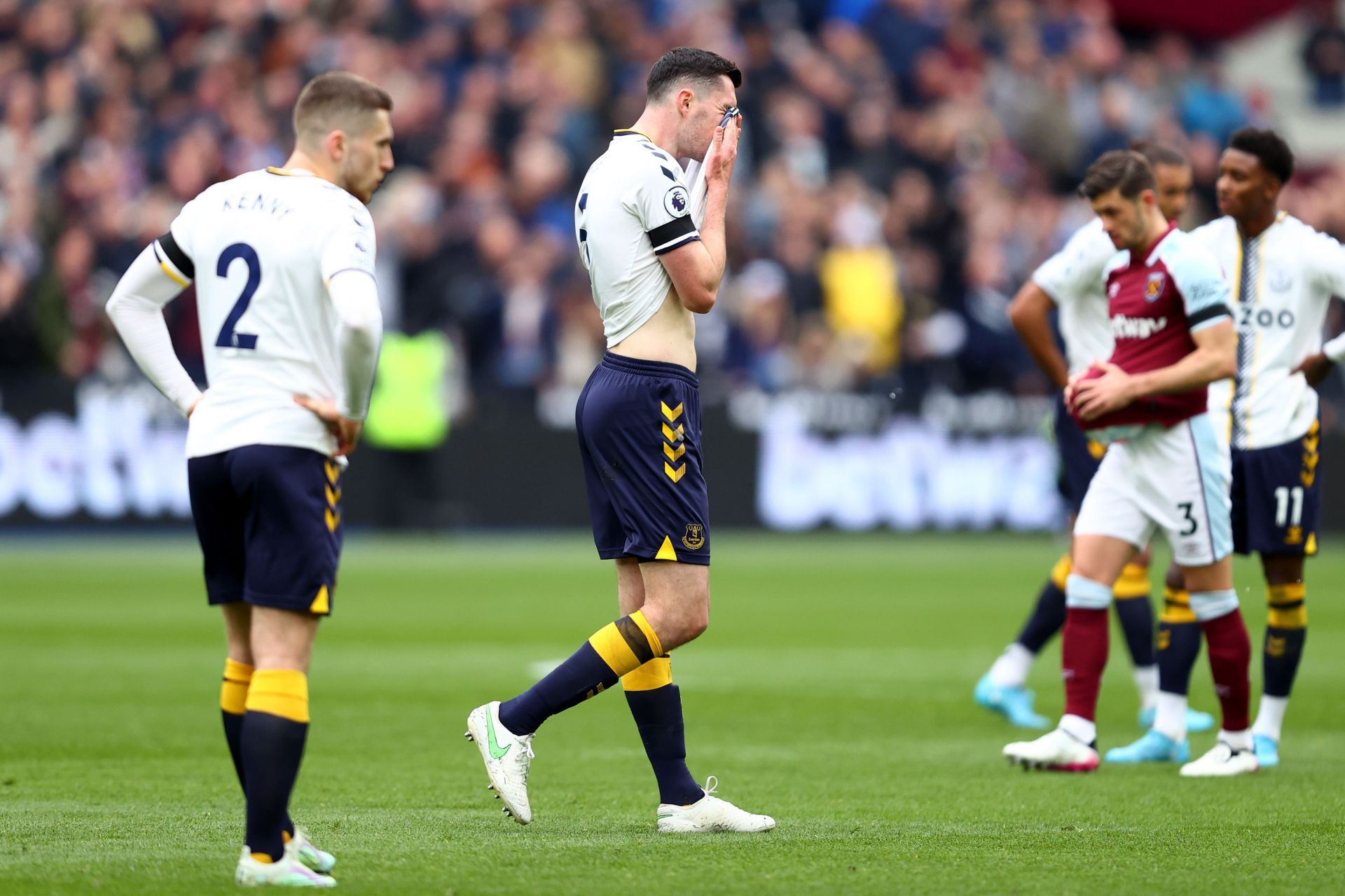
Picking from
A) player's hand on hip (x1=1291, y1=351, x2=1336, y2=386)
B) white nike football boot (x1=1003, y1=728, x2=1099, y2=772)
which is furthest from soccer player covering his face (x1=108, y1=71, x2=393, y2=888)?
player's hand on hip (x1=1291, y1=351, x2=1336, y2=386)

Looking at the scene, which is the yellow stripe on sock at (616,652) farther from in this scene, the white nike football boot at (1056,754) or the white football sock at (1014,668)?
the white football sock at (1014,668)

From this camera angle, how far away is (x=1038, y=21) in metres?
25.9

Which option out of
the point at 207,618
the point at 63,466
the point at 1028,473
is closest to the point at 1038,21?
the point at 1028,473

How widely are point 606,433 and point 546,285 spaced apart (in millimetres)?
14910

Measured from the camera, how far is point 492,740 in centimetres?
596

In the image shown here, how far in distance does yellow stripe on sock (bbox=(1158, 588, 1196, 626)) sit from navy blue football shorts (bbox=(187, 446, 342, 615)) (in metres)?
4.36

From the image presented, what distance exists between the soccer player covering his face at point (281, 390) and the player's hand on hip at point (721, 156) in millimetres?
1211

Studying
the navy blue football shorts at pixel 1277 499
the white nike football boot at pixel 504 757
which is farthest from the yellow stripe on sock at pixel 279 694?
the navy blue football shorts at pixel 1277 499

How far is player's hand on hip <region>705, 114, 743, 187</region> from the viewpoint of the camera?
237 inches

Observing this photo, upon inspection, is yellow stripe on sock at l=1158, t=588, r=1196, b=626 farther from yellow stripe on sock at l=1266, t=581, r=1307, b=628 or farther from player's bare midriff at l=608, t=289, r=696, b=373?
player's bare midriff at l=608, t=289, r=696, b=373

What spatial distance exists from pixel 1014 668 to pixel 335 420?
5047mm

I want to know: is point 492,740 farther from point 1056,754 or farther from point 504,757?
point 1056,754

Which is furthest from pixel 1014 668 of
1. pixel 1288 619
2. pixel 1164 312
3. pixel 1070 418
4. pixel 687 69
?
pixel 687 69

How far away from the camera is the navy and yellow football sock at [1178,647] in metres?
8.00
